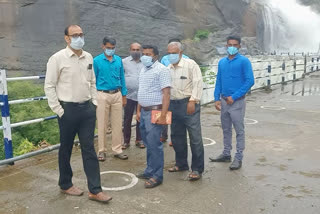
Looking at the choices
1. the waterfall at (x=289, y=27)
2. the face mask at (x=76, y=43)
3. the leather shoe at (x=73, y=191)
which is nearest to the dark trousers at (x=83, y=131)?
the leather shoe at (x=73, y=191)

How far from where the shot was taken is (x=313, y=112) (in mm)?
9688

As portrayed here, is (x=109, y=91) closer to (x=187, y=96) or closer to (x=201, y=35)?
(x=187, y=96)

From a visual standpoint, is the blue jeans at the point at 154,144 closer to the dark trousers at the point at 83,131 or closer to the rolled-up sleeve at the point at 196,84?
the rolled-up sleeve at the point at 196,84

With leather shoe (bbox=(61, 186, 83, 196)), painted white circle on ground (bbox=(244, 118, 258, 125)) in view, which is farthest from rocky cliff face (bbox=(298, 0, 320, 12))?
leather shoe (bbox=(61, 186, 83, 196))

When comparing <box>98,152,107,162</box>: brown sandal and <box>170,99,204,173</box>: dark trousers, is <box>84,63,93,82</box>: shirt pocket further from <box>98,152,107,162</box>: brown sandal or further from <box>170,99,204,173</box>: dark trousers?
<box>98,152,107,162</box>: brown sandal

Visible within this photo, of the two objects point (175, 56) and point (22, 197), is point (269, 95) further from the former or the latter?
point (22, 197)

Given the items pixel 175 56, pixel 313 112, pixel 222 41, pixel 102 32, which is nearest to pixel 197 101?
pixel 175 56

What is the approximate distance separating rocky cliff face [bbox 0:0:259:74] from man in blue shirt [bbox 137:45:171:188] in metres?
20.9

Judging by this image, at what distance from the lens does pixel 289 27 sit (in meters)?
47.4

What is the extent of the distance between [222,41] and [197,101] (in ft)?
89.3

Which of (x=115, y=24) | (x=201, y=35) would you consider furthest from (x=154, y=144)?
(x=201, y=35)

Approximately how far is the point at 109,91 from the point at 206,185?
2089 mm

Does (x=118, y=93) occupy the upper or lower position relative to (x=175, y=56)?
lower

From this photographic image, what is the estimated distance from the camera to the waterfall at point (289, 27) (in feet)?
139
